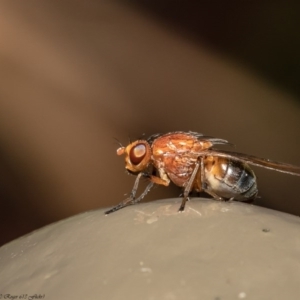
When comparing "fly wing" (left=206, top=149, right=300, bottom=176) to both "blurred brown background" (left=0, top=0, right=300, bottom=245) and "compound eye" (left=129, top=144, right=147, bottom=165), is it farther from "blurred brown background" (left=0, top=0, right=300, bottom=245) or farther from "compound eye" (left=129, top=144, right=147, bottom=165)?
"blurred brown background" (left=0, top=0, right=300, bottom=245)

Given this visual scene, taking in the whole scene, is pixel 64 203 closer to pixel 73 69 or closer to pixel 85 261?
pixel 73 69

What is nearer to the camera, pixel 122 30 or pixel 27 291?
pixel 27 291

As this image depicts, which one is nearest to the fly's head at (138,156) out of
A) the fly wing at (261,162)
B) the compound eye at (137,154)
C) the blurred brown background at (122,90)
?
the compound eye at (137,154)

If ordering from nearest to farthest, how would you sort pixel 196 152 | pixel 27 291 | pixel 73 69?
pixel 27 291 → pixel 196 152 → pixel 73 69

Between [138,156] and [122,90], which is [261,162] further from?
[122,90]

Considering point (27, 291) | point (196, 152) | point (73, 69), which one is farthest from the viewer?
point (73, 69)

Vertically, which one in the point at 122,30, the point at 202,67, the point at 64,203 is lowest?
the point at 64,203

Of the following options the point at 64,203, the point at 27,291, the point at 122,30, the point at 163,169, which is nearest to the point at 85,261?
the point at 27,291

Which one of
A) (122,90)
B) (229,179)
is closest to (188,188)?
(229,179)
